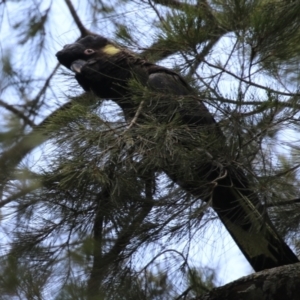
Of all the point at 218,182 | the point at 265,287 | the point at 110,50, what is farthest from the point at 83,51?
the point at 265,287

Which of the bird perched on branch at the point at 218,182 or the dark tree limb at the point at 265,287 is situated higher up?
the bird perched on branch at the point at 218,182

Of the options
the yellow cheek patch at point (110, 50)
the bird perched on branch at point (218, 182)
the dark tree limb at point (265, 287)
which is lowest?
the dark tree limb at point (265, 287)

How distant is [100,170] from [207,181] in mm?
354

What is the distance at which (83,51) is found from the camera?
322cm

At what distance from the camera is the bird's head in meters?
3.18

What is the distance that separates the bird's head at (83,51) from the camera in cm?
318

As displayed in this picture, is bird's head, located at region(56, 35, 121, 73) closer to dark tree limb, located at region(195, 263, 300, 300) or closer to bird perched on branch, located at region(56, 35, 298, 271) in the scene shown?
bird perched on branch, located at region(56, 35, 298, 271)

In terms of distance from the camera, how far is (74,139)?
2299mm

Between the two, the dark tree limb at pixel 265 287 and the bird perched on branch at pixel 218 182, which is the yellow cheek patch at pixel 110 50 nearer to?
the bird perched on branch at pixel 218 182

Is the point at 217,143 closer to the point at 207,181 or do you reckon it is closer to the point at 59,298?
the point at 207,181

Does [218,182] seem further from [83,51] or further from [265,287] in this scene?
[83,51]

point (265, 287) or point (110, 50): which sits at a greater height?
point (110, 50)

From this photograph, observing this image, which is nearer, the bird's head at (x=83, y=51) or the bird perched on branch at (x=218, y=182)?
the bird perched on branch at (x=218, y=182)

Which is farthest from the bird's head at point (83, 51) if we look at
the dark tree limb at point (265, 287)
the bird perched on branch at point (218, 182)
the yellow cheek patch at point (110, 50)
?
the dark tree limb at point (265, 287)
